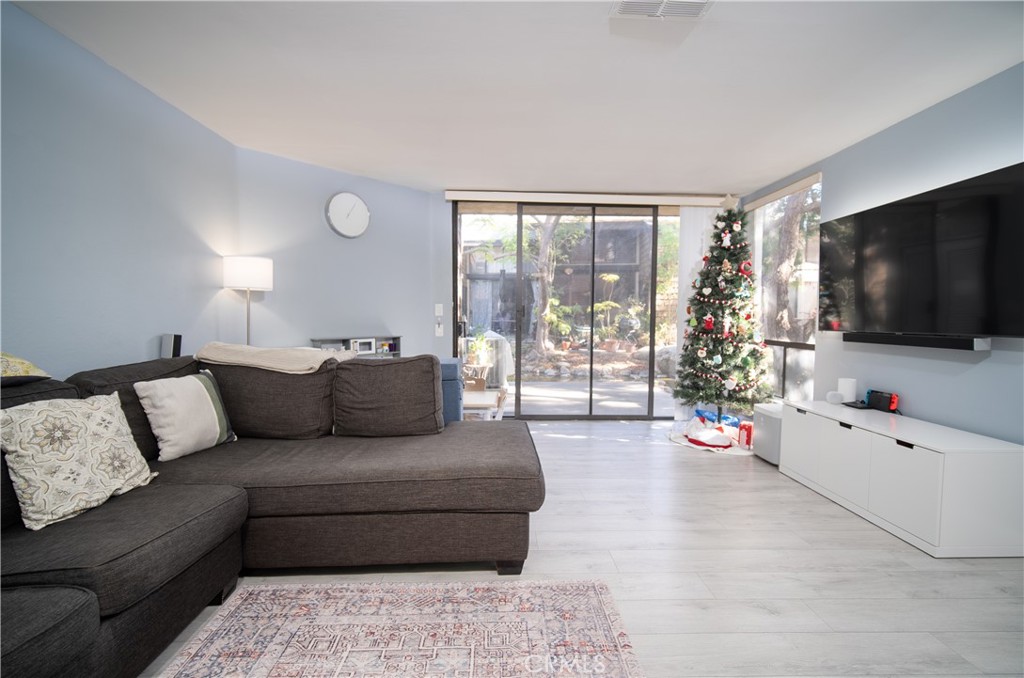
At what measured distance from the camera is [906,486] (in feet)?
8.46

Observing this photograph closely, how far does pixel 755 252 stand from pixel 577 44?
12.1 feet

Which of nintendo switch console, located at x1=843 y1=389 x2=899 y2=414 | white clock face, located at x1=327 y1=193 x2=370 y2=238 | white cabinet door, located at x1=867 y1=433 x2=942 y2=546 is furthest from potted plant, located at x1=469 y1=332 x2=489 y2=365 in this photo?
white cabinet door, located at x1=867 y1=433 x2=942 y2=546

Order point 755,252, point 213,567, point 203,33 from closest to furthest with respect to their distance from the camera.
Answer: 1. point 213,567
2. point 203,33
3. point 755,252

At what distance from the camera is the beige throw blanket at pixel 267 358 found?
2.70m

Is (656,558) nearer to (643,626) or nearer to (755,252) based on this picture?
(643,626)

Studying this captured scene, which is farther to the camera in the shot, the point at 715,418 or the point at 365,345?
the point at 715,418

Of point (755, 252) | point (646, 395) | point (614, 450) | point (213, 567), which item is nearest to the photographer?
point (213, 567)

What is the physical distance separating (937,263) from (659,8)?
219 centimetres

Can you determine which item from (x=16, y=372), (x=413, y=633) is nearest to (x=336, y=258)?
(x=16, y=372)

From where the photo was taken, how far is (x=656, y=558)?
236 cm

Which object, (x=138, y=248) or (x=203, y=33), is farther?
(x=138, y=248)

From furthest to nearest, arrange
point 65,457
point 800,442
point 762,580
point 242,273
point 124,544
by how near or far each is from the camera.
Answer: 1. point 242,273
2. point 800,442
3. point 762,580
4. point 65,457
5. point 124,544

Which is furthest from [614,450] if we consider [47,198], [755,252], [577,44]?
[47,198]

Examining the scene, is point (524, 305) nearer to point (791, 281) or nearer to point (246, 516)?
point (791, 281)
